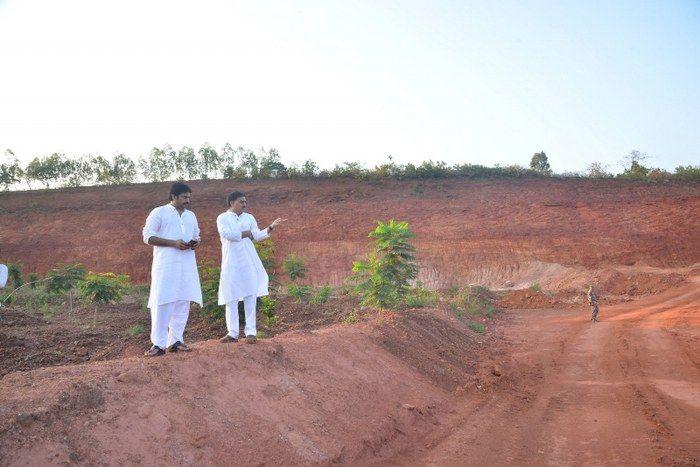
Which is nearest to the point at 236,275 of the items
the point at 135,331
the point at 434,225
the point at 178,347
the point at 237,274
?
the point at 237,274

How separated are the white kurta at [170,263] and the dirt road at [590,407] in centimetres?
279

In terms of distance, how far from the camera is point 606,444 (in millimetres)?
4707

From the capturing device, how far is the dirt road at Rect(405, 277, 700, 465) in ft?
14.9

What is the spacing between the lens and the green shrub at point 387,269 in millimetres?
10398

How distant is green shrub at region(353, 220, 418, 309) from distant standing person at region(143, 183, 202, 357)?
5082mm

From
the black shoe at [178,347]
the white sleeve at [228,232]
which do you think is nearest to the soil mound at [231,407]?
the black shoe at [178,347]

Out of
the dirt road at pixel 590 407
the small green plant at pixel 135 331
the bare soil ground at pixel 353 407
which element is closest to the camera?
the bare soil ground at pixel 353 407

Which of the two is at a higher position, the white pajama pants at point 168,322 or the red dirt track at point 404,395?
the white pajama pants at point 168,322

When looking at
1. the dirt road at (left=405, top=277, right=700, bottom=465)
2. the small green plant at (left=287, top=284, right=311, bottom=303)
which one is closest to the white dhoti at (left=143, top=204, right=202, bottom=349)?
the dirt road at (left=405, top=277, right=700, bottom=465)

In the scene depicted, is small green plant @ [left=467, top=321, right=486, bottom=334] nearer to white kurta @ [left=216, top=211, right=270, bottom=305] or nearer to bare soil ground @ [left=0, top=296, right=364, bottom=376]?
bare soil ground @ [left=0, top=296, right=364, bottom=376]

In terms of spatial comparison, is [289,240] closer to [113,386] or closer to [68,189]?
[68,189]

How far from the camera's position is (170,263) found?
17.9 feet

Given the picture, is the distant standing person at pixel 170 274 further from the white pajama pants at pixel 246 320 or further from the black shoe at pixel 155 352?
the white pajama pants at pixel 246 320

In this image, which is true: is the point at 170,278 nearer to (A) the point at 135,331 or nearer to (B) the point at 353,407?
(B) the point at 353,407
